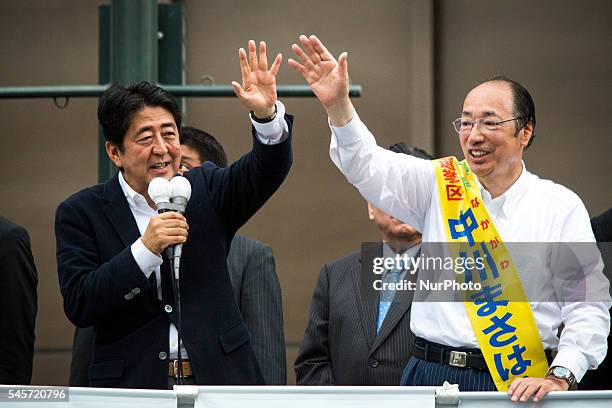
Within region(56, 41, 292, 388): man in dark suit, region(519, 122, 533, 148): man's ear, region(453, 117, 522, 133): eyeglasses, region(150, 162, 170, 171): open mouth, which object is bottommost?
region(56, 41, 292, 388): man in dark suit

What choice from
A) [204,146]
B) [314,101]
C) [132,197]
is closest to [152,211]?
[132,197]

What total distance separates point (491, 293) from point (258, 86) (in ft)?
3.06

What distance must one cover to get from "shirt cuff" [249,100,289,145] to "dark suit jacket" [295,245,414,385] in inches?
43.3

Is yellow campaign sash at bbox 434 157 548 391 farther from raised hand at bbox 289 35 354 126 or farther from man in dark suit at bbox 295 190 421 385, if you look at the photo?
man in dark suit at bbox 295 190 421 385

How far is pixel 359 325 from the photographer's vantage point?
4.62 meters

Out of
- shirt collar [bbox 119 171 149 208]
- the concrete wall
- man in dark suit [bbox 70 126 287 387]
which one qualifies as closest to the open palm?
shirt collar [bbox 119 171 149 208]

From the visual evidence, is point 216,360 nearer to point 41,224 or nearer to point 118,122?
point 118,122

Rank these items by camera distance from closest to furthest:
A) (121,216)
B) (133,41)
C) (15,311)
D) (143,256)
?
(143,256) → (121,216) → (15,311) → (133,41)

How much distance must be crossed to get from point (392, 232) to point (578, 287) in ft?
4.00

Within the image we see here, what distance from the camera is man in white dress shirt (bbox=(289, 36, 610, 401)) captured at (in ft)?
11.9

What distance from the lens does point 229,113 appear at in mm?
6941

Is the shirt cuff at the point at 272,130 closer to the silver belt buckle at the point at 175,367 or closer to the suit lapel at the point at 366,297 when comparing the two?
the silver belt buckle at the point at 175,367

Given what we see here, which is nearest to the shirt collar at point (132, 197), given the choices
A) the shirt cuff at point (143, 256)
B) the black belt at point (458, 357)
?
the shirt cuff at point (143, 256)

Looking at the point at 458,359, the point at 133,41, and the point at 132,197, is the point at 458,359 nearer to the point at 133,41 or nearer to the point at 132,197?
the point at 132,197
